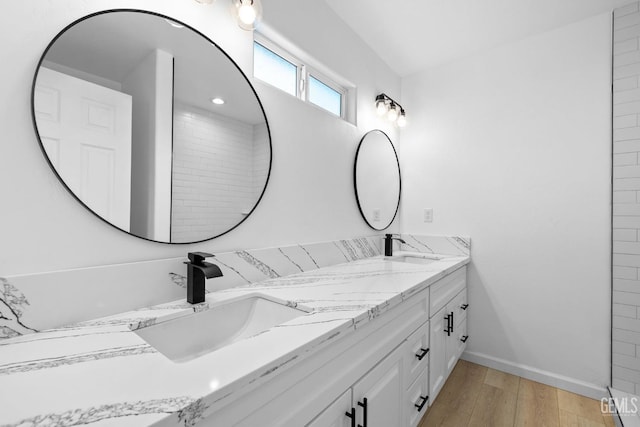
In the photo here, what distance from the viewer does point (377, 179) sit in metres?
2.33

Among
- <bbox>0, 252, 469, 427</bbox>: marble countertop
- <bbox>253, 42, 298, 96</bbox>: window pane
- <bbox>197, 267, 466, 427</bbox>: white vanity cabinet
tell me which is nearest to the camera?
<bbox>0, 252, 469, 427</bbox>: marble countertop

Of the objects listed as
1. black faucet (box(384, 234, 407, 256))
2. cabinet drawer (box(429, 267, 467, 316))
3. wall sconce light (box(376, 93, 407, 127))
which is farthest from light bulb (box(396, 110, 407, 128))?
cabinet drawer (box(429, 267, 467, 316))

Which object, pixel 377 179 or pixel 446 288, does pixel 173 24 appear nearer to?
pixel 377 179

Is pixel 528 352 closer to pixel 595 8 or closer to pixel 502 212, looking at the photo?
pixel 502 212

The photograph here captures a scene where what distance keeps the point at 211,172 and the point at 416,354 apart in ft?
4.00

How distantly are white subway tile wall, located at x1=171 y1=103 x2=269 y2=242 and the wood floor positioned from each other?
5.04 ft

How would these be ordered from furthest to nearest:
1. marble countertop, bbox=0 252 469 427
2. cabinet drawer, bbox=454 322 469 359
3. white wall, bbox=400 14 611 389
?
cabinet drawer, bbox=454 322 469 359
white wall, bbox=400 14 611 389
marble countertop, bbox=0 252 469 427

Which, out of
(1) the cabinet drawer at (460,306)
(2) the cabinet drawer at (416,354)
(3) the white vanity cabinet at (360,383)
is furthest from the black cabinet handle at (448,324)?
(2) the cabinet drawer at (416,354)

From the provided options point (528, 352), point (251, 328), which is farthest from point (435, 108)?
point (251, 328)

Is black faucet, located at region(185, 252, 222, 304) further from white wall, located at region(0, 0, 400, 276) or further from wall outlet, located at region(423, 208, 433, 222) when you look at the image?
wall outlet, located at region(423, 208, 433, 222)

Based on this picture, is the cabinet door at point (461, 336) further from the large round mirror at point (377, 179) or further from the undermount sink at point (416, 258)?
the large round mirror at point (377, 179)

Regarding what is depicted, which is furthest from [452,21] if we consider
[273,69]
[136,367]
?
[136,367]

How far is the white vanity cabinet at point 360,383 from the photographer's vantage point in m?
0.66

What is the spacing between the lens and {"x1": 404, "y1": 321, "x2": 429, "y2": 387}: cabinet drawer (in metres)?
1.30
